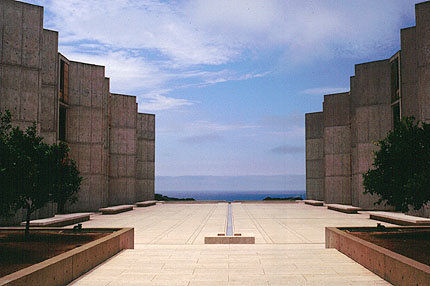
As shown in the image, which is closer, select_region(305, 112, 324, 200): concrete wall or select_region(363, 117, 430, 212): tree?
select_region(363, 117, 430, 212): tree

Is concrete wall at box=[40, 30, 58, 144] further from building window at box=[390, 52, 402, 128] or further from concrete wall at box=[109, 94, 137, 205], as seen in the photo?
building window at box=[390, 52, 402, 128]

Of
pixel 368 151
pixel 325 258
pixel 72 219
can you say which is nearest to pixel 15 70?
Result: pixel 72 219

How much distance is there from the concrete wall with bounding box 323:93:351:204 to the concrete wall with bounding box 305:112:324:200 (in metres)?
8.63

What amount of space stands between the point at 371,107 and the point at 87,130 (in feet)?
70.7

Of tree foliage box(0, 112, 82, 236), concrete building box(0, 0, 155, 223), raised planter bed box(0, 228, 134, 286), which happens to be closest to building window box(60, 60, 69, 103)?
concrete building box(0, 0, 155, 223)

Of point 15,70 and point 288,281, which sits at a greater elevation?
point 15,70

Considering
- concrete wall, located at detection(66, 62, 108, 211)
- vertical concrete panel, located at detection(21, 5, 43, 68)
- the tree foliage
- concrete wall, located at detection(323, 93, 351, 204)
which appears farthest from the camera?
concrete wall, located at detection(323, 93, 351, 204)

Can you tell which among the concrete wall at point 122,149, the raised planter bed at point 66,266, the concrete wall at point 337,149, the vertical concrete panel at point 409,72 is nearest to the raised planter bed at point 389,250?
the raised planter bed at point 66,266

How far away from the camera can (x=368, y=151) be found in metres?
33.5

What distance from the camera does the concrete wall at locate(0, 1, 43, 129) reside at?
71.4 feet

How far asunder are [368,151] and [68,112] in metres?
22.7

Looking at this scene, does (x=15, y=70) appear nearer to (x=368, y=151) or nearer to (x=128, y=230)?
(x=128, y=230)

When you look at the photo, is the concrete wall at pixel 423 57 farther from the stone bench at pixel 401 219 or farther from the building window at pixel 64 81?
the building window at pixel 64 81

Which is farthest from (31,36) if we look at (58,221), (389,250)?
(389,250)
